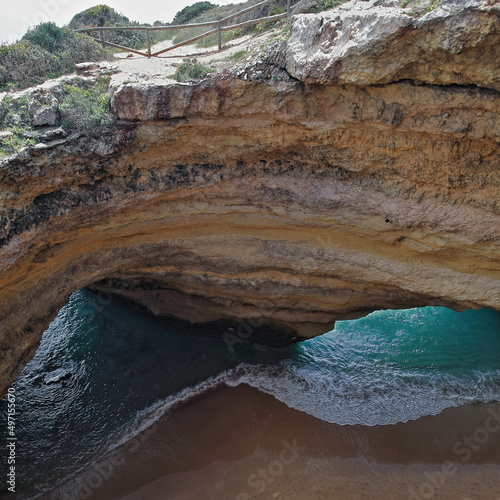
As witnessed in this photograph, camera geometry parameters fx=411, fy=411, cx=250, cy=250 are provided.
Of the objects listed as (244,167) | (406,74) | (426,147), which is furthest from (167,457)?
(406,74)

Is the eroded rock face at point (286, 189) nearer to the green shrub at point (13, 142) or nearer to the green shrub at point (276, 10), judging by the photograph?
the green shrub at point (13, 142)

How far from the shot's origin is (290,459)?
25.8 ft

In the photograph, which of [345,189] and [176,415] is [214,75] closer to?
[345,189]

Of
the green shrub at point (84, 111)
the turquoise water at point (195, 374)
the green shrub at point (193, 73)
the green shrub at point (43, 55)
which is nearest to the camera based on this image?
the green shrub at point (84, 111)

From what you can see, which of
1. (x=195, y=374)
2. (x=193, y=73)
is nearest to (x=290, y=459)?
(x=195, y=374)

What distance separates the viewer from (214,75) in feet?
20.4

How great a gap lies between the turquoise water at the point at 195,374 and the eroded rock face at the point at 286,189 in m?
2.05

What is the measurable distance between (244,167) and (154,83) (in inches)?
80.9

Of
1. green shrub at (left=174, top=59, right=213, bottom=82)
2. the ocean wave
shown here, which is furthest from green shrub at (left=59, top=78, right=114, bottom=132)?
the ocean wave

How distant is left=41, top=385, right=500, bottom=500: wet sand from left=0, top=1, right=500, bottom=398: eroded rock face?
258 cm

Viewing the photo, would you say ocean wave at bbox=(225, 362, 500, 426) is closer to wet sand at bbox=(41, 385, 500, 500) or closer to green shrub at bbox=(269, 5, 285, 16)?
wet sand at bbox=(41, 385, 500, 500)

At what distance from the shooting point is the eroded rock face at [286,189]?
5.68m

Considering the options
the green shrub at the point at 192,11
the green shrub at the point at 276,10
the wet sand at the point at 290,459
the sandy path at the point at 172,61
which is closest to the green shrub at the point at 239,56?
the sandy path at the point at 172,61

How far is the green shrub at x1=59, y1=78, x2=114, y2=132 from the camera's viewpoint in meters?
6.30
